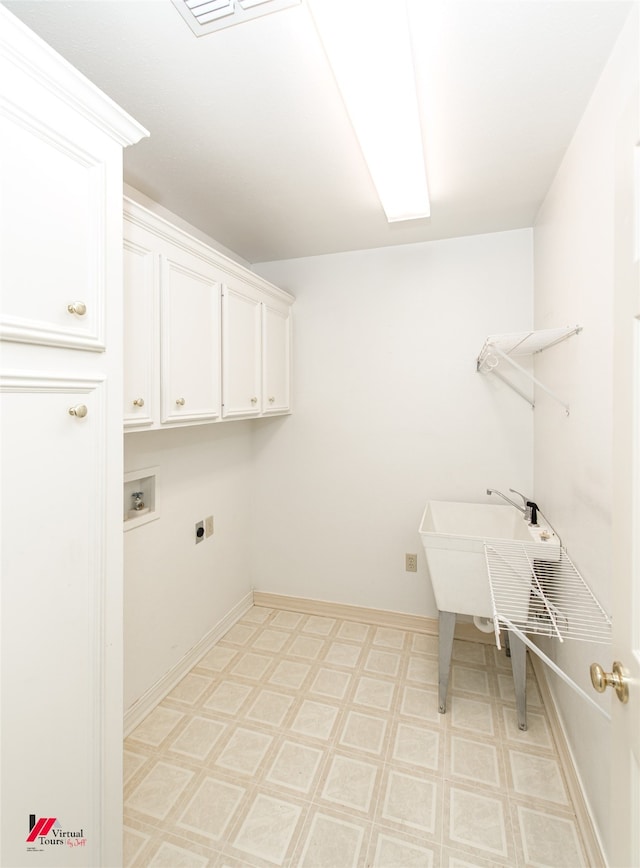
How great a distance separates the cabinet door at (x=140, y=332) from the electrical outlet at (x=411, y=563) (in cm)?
187

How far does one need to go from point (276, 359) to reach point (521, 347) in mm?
1419

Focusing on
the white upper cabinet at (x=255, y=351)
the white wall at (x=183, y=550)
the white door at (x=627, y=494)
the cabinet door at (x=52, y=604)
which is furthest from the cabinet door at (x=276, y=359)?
the white door at (x=627, y=494)

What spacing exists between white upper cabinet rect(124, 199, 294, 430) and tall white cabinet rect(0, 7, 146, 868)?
13.9 inches

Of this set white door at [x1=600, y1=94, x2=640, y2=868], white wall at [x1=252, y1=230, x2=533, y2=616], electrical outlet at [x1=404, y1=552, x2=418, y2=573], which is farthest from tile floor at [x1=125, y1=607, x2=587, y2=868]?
white door at [x1=600, y1=94, x2=640, y2=868]

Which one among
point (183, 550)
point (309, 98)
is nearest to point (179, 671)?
point (183, 550)

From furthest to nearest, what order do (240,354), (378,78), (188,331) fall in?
(240,354) < (188,331) < (378,78)

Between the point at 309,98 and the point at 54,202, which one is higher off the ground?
the point at 309,98

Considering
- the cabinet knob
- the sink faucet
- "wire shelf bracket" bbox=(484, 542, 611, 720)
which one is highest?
the cabinet knob

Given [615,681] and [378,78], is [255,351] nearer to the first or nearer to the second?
[378,78]

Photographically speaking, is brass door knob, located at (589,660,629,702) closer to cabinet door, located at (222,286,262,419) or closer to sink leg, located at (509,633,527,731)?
sink leg, located at (509,633,527,731)

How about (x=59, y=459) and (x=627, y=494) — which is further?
(x=59, y=459)

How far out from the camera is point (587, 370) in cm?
142

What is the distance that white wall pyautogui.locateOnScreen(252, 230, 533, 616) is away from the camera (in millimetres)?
2512

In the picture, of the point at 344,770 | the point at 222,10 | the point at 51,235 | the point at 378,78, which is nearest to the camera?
the point at 51,235
